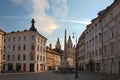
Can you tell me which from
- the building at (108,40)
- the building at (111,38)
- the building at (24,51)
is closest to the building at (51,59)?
the building at (24,51)

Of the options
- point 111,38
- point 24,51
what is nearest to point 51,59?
point 24,51

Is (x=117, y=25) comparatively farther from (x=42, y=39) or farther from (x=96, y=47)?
(x=42, y=39)

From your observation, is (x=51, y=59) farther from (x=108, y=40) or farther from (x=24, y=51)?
(x=108, y=40)

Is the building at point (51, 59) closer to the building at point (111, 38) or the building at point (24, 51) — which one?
the building at point (24, 51)

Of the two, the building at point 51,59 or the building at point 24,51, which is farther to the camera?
the building at point 51,59

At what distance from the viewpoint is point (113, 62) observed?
4497 cm

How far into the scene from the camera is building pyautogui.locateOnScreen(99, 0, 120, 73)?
138ft

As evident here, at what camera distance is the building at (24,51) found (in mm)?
83438

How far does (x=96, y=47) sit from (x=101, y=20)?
26.8ft

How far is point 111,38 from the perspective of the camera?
46.0 metres

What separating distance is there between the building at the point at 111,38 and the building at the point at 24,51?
35.5 m

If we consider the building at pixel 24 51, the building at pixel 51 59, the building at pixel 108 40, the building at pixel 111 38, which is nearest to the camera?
the building at pixel 111 38

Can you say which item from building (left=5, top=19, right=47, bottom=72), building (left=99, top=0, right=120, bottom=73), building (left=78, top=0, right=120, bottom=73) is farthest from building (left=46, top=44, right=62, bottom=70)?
building (left=99, top=0, right=120, bottom=73)

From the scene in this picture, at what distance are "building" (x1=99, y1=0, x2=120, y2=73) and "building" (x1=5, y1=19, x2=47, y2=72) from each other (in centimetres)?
3545
